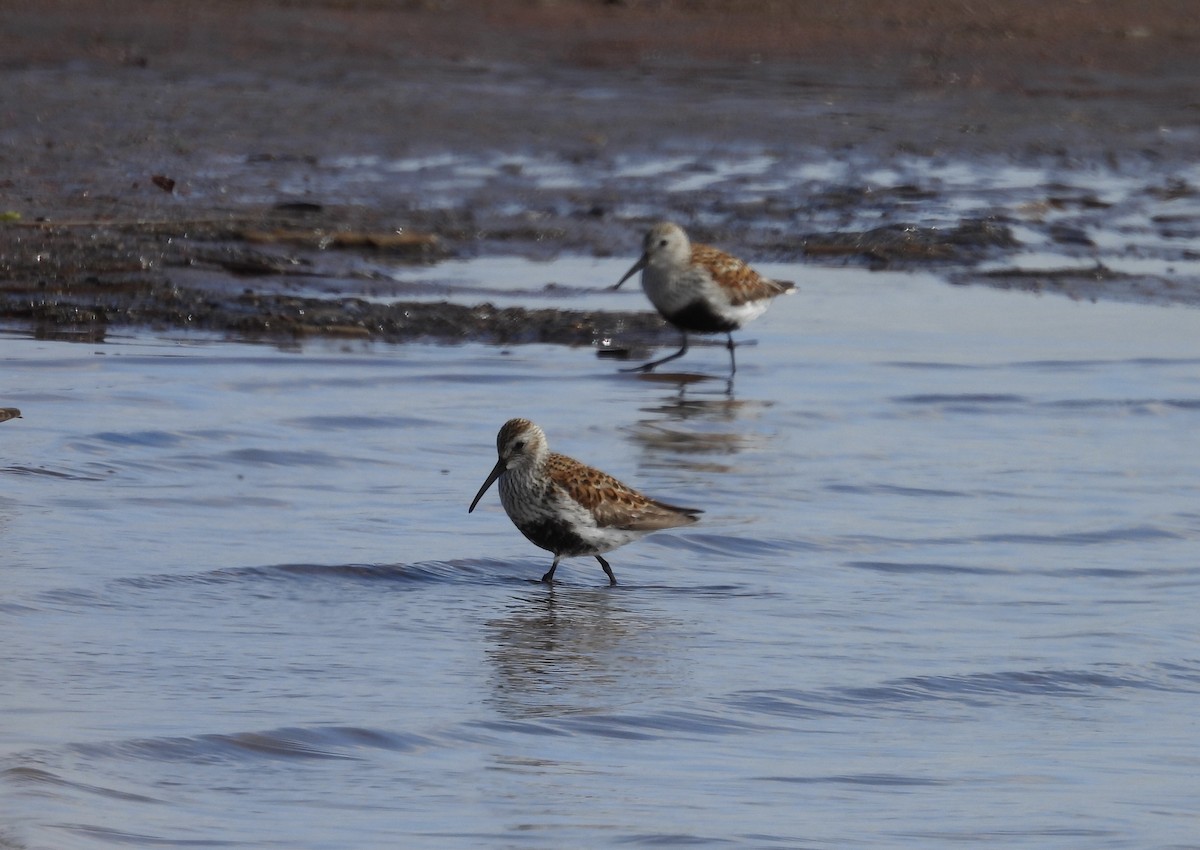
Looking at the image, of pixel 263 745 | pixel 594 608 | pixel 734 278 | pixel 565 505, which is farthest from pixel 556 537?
pixel 734 278

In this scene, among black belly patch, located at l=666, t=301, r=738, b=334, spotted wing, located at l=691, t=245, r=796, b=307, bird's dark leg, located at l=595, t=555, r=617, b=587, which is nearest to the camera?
bird's dark leg, located at l=595, t=555, r=617, b=587

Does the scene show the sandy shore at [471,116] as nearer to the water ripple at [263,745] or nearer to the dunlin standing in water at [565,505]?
the dunlin standing in water at [565,505]

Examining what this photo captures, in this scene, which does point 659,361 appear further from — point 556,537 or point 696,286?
point 556,537

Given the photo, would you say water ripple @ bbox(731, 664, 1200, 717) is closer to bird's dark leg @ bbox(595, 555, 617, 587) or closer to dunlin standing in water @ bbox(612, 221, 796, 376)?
bird's dark leg @ bbox(595, 555, 617, 587)

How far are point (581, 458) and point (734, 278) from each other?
11.0 feet

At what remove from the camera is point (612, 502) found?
8031mm

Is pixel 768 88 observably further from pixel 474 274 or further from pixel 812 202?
pixel 474 274

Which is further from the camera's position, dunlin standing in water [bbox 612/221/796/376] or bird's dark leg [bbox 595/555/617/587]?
dunlin standing in water [bbox 612/221/796/376]

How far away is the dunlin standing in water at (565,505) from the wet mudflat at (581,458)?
0.24 meters

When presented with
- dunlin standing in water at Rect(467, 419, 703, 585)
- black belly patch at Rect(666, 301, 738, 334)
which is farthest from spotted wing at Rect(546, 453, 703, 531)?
black belly patch at Rect(666, 301, 738, 334)

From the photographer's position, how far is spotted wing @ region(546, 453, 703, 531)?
800cm

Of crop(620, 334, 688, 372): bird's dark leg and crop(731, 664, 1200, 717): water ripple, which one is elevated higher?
crop(620, 334, 688, 372): bird's dark leg

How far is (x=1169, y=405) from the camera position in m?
11.4

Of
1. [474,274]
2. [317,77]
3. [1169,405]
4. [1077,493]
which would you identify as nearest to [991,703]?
[1077,493]
